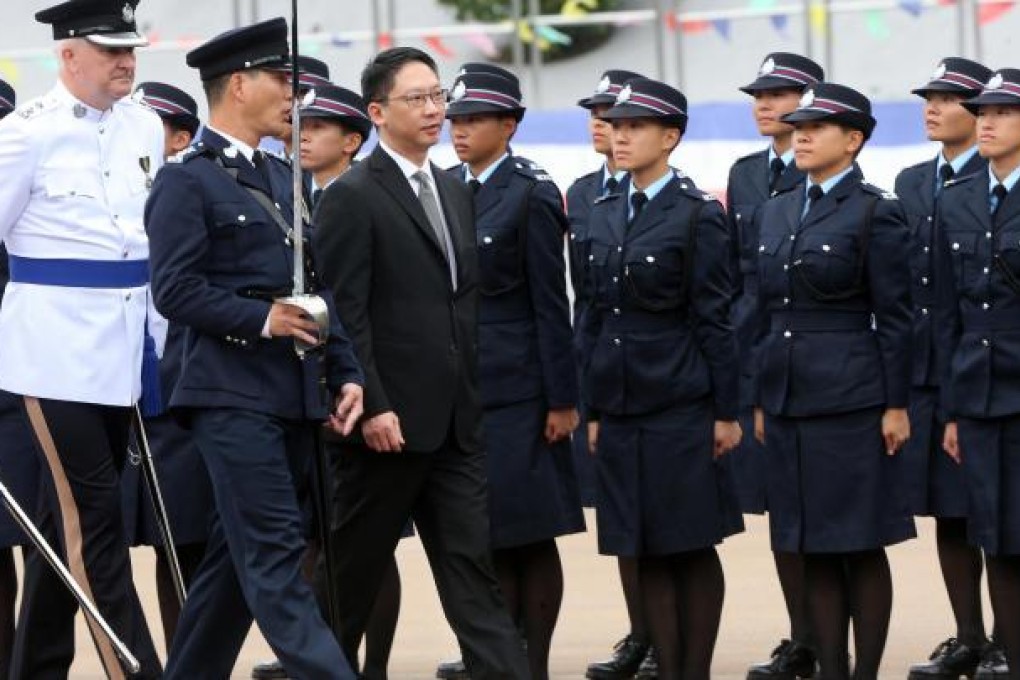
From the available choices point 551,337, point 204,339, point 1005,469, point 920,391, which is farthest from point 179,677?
point 920,391

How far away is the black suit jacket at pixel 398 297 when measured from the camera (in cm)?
779

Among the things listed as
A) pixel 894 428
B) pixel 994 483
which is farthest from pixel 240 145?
pixel 994 483

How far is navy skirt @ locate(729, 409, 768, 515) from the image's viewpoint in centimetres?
1061

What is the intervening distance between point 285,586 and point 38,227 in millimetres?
1434

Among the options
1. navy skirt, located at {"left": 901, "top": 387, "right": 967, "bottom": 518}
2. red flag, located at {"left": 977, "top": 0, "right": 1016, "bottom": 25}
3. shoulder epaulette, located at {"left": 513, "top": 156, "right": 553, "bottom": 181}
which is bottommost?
navy skirt, located at {"left": 901, "top": 387, "right": 967, "bottom": 518}

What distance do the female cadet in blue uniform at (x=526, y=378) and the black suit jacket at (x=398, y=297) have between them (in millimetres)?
1130

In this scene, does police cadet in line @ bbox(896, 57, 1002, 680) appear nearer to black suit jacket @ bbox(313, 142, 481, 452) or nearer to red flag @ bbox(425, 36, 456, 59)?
black suit jacket @ bbox(313, 142, 481, 452)

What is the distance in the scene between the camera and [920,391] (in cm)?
977

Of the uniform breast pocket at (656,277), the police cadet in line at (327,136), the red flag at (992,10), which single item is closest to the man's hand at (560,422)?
the uniform breast pocket at (656,277)

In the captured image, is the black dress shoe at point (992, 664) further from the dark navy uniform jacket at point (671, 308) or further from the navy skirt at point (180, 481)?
the navy skirt at point (180, 481)

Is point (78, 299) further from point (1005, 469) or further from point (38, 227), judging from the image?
point (1005, 469)

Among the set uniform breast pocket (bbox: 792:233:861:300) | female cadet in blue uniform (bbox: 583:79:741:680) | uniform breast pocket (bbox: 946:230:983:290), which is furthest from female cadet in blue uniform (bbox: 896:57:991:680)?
female cadet in blue uniform (bbox: 583:79:741:680)

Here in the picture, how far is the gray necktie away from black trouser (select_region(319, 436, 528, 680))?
1.84 ft

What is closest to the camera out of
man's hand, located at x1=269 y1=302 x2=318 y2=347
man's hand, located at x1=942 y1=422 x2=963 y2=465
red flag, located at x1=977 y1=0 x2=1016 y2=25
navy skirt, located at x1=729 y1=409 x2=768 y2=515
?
man's hand, located at x1=269 y1=302 x2=318 y2=347
